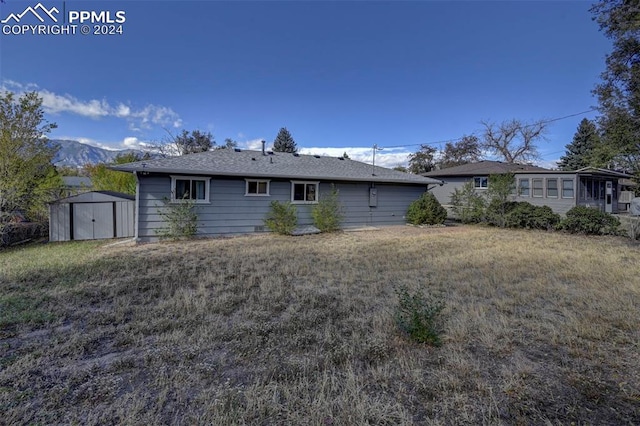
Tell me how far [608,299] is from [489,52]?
13.6m

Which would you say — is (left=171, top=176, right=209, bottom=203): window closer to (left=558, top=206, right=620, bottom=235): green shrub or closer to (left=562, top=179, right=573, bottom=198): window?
(left=558, top=206, right=620, bottom=235): green shrub

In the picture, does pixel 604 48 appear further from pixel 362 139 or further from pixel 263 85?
pixel 362 139

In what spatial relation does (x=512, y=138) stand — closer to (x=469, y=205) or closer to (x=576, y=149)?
(x=576, y=149)

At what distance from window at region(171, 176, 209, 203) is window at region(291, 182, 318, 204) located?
3.24 metres

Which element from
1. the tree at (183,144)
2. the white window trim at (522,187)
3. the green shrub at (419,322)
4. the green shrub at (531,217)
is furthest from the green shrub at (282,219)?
the tree at (183,144)

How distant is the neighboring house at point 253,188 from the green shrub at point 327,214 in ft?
1.44

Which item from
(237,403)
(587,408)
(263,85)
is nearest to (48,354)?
(237,403)

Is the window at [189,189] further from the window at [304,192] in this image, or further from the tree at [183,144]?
the tree at [183,144]

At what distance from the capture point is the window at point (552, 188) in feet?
57.0

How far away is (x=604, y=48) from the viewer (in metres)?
8.81

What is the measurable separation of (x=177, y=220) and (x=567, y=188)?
2034cm

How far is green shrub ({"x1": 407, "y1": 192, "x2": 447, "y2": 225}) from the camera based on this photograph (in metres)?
13.8

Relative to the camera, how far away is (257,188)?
11.1 metres

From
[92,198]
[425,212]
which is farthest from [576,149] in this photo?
[92,198]
